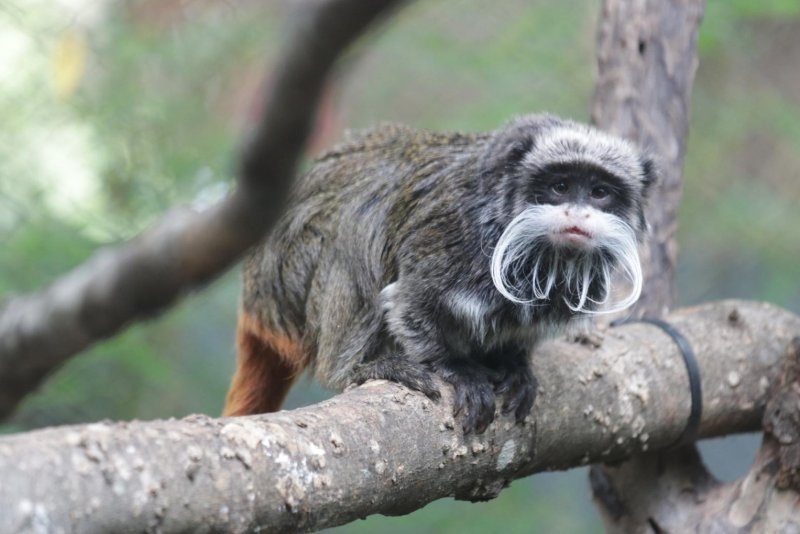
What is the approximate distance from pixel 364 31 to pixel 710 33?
4.85 metres

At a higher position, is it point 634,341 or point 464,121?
point 464,121

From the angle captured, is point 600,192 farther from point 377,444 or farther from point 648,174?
point 377,444

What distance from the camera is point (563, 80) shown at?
574cm

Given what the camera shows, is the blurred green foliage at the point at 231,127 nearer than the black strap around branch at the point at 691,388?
No

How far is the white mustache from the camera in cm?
262

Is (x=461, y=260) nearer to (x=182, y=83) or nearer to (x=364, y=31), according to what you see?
(x=364, y=31)

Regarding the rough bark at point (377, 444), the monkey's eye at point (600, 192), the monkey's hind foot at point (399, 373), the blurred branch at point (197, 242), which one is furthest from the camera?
the monkey's eye at point (600, 192)

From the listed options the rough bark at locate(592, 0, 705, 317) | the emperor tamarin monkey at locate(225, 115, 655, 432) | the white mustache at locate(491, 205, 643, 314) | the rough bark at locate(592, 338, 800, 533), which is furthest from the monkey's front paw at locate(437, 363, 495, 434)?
the rough bark at locate(592, 0, 705, 317)

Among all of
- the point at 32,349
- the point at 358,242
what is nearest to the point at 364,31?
the point at 32,349

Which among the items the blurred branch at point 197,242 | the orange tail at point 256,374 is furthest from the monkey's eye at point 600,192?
the blurred branch at point 197,242

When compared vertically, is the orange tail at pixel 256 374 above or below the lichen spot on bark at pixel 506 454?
below

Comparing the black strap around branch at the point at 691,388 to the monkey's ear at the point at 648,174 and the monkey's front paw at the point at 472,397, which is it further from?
the monkey's front paw at the point at 472,397

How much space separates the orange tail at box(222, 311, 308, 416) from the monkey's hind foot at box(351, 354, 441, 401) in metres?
0.46

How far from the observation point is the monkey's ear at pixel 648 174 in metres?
2.86
